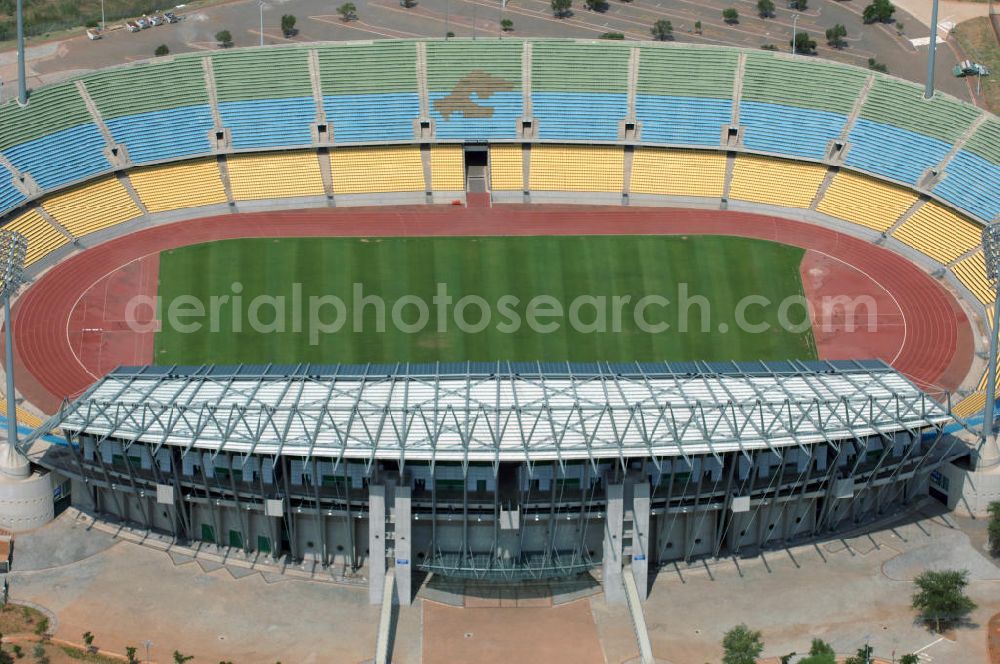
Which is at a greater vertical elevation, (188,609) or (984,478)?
(984,478)

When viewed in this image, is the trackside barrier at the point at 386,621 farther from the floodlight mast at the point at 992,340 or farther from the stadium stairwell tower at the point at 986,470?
the floodlight mast at the point at 992,340

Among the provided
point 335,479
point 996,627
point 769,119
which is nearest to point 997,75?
point 769,119

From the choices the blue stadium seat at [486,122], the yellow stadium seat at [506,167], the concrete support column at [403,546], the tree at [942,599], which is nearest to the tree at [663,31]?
the blue stadium seat at [486,122]

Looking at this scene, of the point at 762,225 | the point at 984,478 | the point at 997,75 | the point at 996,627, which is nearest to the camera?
the point at 996,627

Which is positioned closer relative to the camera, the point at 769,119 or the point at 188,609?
the point at 188,609

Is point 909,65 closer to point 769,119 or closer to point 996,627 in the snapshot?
point 769,119

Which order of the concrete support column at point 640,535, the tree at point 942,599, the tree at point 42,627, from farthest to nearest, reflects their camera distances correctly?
the concrete support column at point 640,535 < the tree at point 942,599 < the tree at point 42,627

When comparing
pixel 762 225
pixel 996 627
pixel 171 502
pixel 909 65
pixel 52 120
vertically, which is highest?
pixel 909 65
